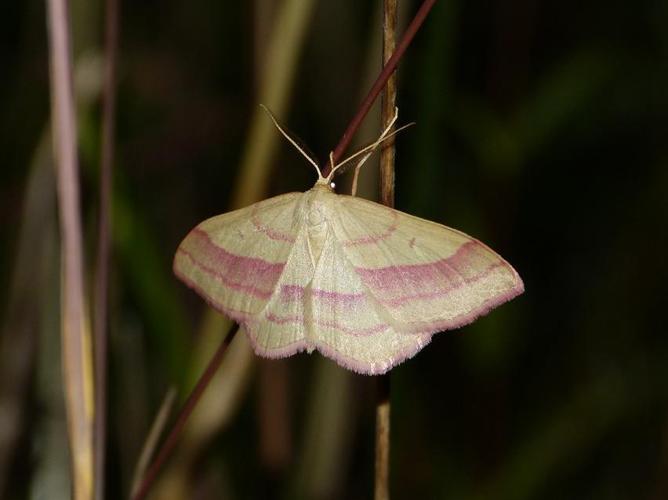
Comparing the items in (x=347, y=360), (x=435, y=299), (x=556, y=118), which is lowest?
(x=347, y=360)

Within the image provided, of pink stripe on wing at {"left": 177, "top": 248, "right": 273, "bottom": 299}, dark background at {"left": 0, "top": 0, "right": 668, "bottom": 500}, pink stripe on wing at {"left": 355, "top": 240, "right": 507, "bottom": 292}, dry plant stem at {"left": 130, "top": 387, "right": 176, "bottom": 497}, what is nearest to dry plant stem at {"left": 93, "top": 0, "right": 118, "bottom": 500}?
dry plant stem at {"left": 130, "top": 387, "right": 176, "bottom": 497}

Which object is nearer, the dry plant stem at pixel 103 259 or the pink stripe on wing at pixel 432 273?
the dry plant stem at pixel 103 259

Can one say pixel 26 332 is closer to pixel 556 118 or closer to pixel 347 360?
pixel 347 360

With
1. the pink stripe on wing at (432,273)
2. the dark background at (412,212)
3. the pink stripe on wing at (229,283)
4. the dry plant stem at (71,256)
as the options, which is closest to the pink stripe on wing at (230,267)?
the pink stripe on wing at (229,283)

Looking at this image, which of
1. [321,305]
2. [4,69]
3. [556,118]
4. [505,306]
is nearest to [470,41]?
[556,118]

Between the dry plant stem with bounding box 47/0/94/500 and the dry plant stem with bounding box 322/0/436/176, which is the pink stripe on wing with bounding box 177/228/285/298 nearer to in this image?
the dry plant stem with bounding box 47/0/94/500

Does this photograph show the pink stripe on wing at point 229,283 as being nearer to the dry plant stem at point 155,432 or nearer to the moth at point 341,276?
the moth at point 341,276
